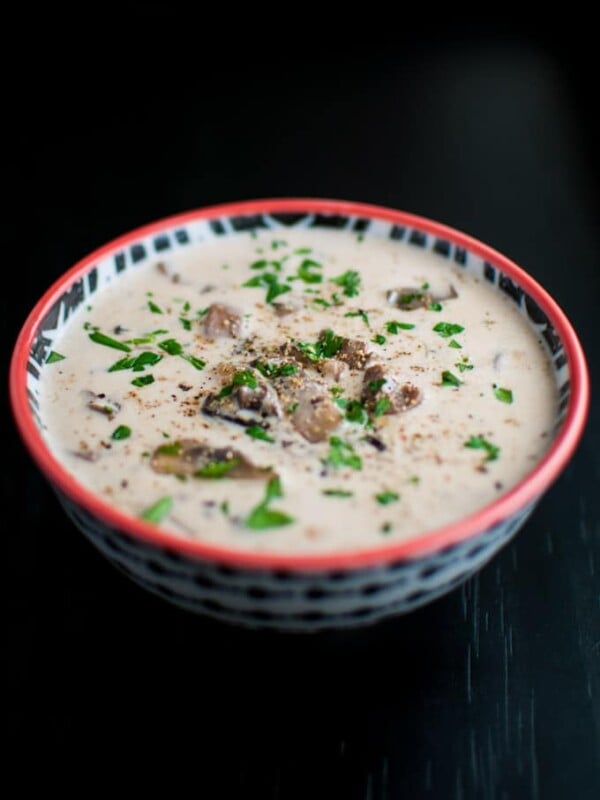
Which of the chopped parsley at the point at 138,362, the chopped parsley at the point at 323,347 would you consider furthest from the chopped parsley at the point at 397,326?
the chopped parsley at the point at 138,362

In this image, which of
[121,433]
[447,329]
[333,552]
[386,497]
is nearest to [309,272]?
[447,329]

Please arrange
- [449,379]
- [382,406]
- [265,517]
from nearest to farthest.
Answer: [265,517], [382,406], [449,379]

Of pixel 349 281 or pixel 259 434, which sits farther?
pixel 349 281

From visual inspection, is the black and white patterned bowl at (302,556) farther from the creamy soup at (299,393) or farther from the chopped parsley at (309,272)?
the chopped parsley at (309,272)

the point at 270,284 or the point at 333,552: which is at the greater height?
the point at 270,284

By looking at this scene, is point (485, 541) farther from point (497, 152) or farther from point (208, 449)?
point (497, 152)

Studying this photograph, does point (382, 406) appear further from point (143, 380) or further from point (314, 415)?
point (143, 380)
